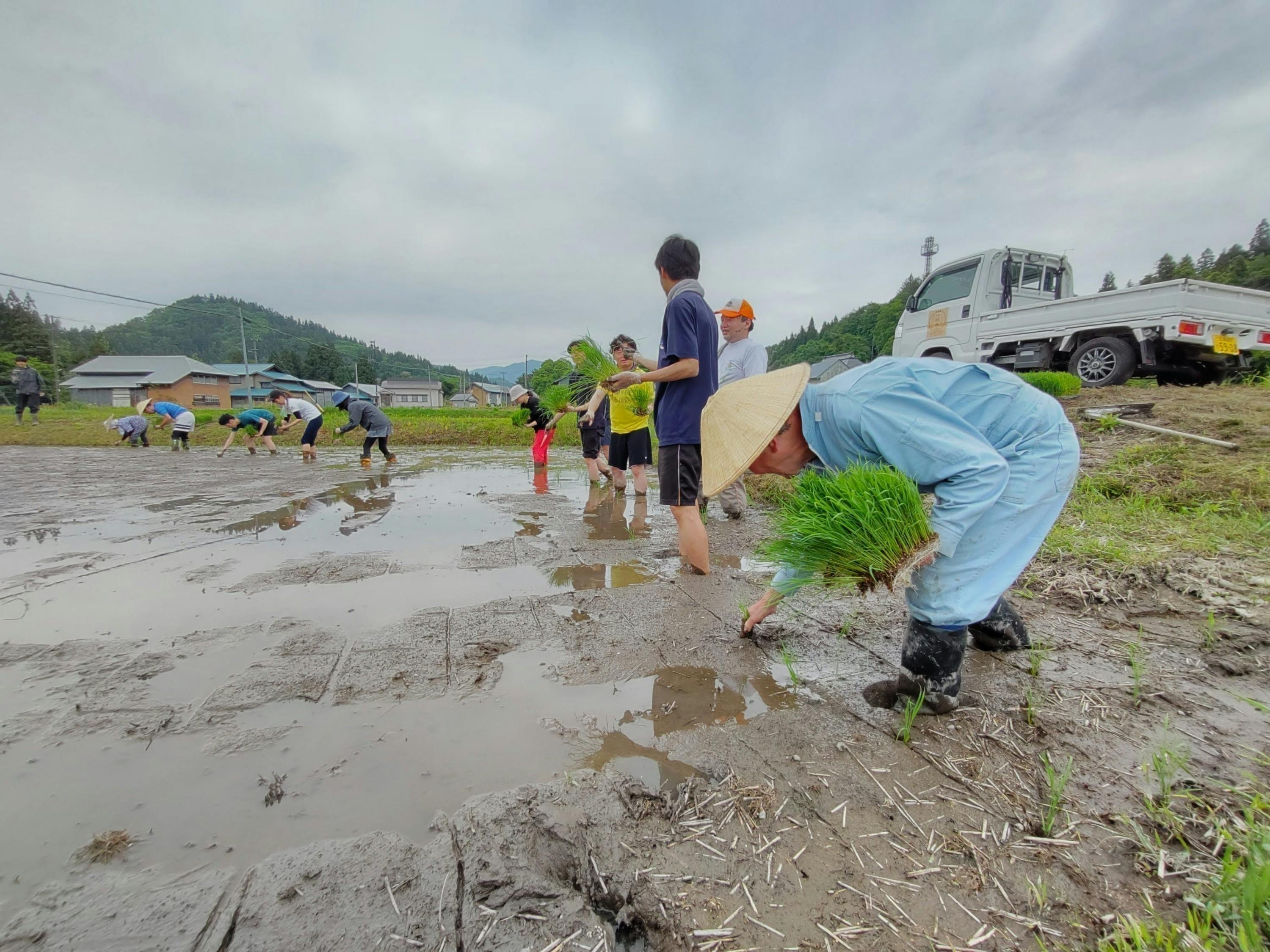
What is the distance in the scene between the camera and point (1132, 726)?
5.63 feet

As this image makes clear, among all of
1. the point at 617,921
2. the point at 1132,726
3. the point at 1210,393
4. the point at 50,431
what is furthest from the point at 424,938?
the point at 50,431

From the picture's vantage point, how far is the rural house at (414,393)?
85562mm

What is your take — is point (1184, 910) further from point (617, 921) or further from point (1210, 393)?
point (1210, 393)

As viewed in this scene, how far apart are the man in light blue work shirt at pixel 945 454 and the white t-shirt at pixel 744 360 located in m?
Answer: 2.92

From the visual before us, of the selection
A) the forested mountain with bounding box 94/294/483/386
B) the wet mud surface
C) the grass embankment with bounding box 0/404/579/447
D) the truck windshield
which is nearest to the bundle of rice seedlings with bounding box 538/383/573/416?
the wet mud surface

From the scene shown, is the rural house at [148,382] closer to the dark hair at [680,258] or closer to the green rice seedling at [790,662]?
the dark hair at [680,258]

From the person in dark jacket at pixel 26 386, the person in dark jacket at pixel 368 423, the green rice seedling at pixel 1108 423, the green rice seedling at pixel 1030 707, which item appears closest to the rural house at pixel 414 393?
the person in dark jacket at pixel 26 386

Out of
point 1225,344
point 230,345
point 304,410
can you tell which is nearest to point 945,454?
point 1225,344

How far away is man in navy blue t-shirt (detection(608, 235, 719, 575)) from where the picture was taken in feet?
10.5

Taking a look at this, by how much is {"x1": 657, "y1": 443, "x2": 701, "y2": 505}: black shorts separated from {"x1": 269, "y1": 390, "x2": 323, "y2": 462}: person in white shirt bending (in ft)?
30.5

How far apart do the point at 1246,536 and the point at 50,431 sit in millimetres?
23129

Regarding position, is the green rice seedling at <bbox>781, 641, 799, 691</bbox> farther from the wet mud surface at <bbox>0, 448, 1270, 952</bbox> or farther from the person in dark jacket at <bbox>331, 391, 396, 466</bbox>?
the person in dark jacket at <bbox>331, 391, 396, 466</bbox>

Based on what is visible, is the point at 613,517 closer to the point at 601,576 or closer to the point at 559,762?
the point at 601,576

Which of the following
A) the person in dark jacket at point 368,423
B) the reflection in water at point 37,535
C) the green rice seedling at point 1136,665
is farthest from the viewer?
the person in dark jacket at point 368,423
